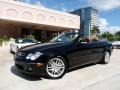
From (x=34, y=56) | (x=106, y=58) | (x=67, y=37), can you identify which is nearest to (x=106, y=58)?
(x=106, y=58)

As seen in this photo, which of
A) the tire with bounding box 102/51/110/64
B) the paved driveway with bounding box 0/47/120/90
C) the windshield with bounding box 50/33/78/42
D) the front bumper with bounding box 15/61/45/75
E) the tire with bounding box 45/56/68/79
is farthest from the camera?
the tire with bounding box 102/51/110/64

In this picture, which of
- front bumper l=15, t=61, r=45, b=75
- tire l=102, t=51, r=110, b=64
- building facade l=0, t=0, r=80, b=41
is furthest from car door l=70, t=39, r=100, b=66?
building facade l=0, t=0, r=80, b=41

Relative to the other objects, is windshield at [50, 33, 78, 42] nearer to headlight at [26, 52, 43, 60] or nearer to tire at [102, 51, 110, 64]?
headlight at [26, 52, 43, 60]

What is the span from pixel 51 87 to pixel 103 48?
11.4ft

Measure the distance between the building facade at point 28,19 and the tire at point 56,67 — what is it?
2109cm

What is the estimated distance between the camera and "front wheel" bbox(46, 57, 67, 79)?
527cm

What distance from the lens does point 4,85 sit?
4.81 metres

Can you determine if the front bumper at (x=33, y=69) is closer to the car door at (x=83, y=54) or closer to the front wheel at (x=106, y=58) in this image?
the car door at (x=83, y=54)

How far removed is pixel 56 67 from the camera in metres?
5.42

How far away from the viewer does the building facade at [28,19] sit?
1018 inches

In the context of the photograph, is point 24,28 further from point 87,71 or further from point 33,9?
point 87,71

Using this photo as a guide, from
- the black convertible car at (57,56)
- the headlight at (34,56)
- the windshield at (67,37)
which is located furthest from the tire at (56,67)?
the windshield at (67,37)

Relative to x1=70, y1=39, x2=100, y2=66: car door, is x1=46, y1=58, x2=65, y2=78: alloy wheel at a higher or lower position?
lower

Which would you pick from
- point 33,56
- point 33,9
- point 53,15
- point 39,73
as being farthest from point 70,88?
point 53,15
